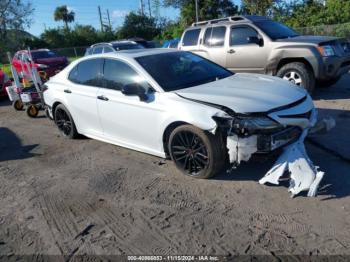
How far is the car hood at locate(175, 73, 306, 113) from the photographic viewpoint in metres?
4.19

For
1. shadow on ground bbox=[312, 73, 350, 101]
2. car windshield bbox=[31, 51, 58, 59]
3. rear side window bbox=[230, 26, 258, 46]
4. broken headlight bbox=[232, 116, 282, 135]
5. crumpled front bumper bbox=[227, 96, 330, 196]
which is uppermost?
rear side window bbox=[230, 26, 258, 46]

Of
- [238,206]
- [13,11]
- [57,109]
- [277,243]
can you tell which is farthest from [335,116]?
[13,11]

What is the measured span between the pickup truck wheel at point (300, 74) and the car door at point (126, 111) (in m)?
4.35

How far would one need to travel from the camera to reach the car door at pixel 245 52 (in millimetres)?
8625

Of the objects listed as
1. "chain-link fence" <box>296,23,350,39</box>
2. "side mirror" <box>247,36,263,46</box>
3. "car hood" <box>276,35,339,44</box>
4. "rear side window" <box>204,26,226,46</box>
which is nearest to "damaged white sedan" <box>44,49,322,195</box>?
"side mirror" <box>247,36,263,46</box>

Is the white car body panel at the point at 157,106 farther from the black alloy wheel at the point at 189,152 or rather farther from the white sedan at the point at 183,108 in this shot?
the black alloy wheel at the point at 189,152

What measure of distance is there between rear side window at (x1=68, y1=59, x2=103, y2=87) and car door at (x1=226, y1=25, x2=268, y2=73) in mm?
4200

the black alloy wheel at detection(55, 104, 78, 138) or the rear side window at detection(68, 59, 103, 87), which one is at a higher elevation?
the rear side window at detection(68, 59, 103, 87)

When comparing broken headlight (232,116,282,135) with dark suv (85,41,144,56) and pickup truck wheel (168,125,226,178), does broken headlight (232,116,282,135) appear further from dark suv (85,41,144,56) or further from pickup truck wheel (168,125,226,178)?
dark suv (85,41,144,56)

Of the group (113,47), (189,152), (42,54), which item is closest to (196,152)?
(189,152)

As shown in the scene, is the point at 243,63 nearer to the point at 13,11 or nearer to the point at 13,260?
the point at 13,260

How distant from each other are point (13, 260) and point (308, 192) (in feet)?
10.0

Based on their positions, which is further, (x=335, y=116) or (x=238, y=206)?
(x=335, y=116)

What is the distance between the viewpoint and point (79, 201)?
4484 mm
